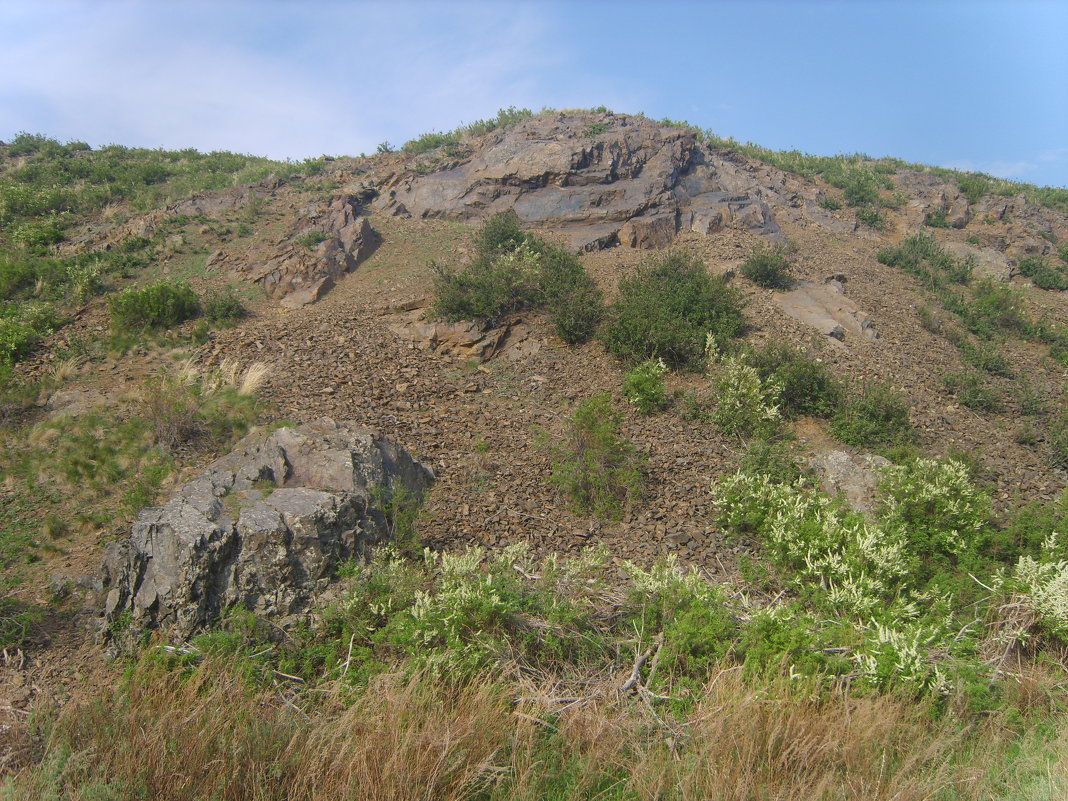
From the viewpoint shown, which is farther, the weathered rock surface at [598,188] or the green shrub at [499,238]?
the weathered rock surface at [598,188]

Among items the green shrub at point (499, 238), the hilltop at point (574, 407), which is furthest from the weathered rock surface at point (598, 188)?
the green shrub at point (499, 238)

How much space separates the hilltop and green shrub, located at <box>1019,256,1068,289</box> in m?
0.10

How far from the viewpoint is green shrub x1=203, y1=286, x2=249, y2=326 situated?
30.4 feet

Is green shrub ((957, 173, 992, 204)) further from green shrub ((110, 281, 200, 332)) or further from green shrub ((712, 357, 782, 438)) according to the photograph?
green shrub ((110, 281, 200, 332))

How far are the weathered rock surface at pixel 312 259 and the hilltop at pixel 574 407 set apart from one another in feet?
0.24

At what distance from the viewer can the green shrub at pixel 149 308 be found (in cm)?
860

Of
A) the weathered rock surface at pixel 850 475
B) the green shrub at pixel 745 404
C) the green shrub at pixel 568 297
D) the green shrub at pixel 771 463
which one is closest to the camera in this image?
the weathered rock surface at pixel 850 475

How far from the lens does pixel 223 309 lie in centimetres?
941

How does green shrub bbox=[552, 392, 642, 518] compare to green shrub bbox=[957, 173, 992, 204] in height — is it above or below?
below

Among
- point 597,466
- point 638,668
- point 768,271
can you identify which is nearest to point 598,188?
point 768,271

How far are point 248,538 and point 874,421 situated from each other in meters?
6.89

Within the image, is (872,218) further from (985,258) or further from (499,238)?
(499,238)

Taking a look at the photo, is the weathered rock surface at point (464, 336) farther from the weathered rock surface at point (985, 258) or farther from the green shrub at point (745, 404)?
the weathered rock surface at point (985, 258)

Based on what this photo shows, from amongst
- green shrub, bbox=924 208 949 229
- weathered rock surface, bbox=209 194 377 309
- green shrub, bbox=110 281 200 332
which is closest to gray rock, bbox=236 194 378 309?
weathered rock surface, bbox=209 194 377 309
